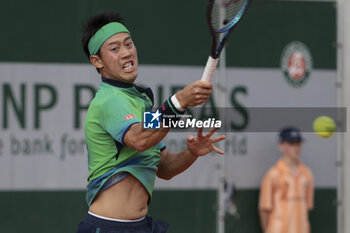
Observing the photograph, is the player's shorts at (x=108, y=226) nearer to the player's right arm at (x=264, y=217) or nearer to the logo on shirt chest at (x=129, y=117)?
the logo on shirt chest at (x=129, y=117)

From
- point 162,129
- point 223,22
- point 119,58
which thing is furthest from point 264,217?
point 162,129

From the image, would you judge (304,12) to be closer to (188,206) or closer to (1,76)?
(188,206)

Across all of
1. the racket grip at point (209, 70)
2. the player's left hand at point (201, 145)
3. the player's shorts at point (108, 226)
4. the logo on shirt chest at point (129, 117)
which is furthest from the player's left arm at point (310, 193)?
the racket grip at point (209, 70)

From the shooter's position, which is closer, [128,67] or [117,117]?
[117,117]

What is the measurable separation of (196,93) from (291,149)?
373 cm

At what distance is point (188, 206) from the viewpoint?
6270 millimetres

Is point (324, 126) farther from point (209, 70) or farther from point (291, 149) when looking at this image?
point (209, 70)

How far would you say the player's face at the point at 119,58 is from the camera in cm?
333

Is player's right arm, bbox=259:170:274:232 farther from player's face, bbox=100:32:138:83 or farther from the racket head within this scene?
player's face, bbox=100:32:138:83

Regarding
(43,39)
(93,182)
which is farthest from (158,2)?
(93,182)

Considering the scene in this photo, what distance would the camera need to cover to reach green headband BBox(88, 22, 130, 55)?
3.37 metres

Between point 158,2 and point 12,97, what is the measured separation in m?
1.50

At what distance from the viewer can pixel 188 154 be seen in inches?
139

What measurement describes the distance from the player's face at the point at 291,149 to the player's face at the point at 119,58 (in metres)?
3.33
